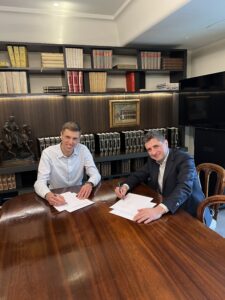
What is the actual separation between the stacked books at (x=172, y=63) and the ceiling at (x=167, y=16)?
0.20 meters

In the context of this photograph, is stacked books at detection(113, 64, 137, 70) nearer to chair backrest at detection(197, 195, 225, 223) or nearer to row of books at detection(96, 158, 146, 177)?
row of books at detection(96, 158, 146, 177)

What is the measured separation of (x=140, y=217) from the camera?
124cm

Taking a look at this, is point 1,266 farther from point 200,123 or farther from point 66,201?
point 200,123

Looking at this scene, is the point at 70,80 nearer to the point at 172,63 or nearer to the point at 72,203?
the point at 172,63

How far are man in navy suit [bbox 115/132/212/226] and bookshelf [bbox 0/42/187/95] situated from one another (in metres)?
1.68

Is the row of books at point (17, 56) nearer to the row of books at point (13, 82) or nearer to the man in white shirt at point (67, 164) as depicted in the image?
the row of books at point (13, 82)

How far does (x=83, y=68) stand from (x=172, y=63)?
4.30 feet

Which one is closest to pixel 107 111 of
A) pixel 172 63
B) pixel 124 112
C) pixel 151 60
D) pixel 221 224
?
pixel 124 112

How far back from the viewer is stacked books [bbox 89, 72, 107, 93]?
3055 millimetres

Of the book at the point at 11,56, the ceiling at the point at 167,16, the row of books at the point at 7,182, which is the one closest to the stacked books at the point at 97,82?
the ceiling at the point at 167,16

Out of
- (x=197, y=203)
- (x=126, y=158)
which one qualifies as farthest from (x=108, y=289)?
(x=126, y=158)

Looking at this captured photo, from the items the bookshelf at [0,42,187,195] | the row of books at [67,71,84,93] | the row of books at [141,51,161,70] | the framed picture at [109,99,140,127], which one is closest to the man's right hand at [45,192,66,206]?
the bookshelf at [0,42,187,195]

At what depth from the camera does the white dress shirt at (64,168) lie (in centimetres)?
188

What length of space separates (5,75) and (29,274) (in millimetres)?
2409
